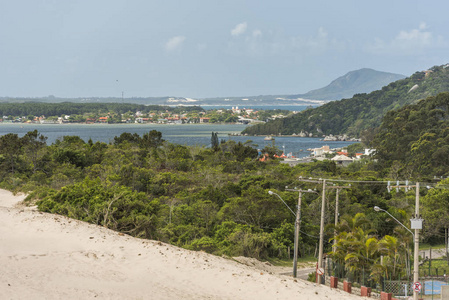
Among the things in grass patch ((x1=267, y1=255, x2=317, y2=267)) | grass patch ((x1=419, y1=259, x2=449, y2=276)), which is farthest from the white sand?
grass patch ((x1=267, y1=255, x2=317, y2=267))

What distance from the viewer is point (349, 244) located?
25422mm

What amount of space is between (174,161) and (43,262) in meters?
42.7

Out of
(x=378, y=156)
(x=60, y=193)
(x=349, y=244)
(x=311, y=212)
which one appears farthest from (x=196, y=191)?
(x=378, y=156)

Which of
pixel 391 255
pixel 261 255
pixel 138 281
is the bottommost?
pixel 261 255

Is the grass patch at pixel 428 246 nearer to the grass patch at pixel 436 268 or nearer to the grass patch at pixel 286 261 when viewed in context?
the grass patch at pixel 436 268

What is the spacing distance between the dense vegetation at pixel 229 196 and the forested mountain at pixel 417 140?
19cm

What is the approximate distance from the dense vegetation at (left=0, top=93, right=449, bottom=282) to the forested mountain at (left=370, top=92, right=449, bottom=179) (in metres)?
0.19

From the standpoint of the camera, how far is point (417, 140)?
77438mm

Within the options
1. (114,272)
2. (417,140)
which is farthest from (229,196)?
(417,140)

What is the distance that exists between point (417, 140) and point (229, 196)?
44705 millimetres

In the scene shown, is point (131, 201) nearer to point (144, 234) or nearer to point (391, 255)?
point (144, 234)

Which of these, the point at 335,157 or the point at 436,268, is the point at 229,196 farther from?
the point at 335,157

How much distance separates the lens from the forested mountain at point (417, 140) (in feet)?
221

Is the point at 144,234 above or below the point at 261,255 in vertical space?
above
